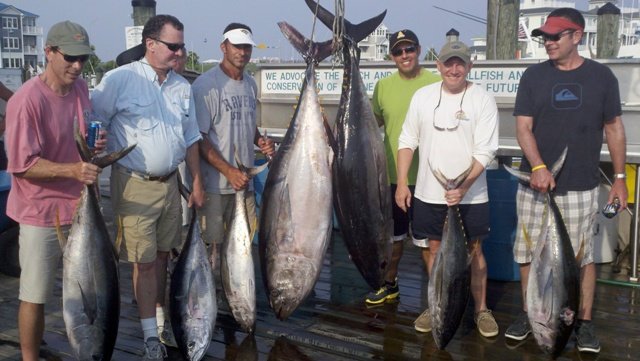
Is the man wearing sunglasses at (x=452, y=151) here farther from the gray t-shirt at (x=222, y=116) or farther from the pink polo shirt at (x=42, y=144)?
the pink polo shirt at (x=42, y=144)

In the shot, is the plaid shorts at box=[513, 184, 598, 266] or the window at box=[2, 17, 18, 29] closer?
the plaid shorts at box=[513, 184, 598, 266]

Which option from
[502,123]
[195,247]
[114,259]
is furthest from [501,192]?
[114,259]

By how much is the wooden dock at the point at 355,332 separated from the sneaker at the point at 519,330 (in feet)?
0.13

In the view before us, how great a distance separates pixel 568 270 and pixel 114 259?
2.15 meters

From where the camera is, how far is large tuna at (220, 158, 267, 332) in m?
3.24

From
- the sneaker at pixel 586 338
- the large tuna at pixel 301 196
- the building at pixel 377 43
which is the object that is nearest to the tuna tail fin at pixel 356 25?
the large tuna at pixel 301 196

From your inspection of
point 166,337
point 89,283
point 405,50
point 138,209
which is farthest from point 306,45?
point 166,337

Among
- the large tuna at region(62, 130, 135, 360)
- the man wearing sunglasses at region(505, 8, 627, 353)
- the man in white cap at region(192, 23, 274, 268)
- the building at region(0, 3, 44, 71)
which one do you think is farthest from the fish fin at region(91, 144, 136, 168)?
the building at region(0, 3, 44, 71)

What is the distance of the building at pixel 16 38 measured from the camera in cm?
5750

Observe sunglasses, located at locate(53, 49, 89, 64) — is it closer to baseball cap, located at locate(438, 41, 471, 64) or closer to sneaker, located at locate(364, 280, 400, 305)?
baseball cap, located at locate(438, 41, 471, 64)

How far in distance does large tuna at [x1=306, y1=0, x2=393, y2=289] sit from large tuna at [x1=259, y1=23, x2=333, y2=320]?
9cm

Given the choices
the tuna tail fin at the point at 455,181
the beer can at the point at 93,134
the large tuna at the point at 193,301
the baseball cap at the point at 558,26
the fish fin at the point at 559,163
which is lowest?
the large tuna at the point at 193,301

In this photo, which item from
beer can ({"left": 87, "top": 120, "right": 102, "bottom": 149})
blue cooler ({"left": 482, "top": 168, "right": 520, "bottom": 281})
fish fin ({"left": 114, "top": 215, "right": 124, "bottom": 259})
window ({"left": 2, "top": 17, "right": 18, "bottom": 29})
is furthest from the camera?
window ({"left": 2, "top": 17, "right": 18, "bottom": 29})

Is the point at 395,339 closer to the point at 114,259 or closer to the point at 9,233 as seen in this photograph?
the point at 114,259
